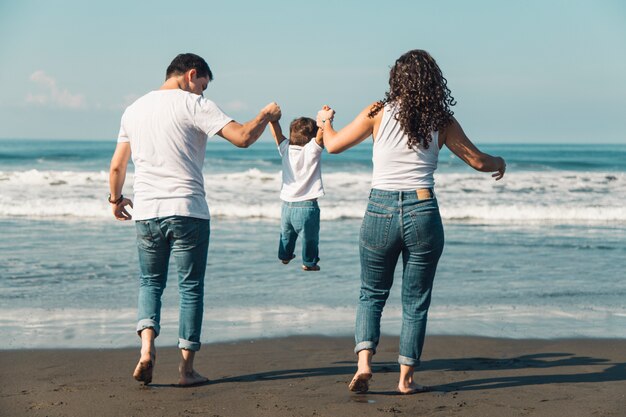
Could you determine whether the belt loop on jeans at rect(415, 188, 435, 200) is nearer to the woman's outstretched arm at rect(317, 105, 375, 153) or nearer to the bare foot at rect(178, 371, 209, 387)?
the woman's outstretched arm at rect(317, 105, 375, 153)

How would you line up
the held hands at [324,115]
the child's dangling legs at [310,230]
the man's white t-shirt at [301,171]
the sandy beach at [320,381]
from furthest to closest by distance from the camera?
the child's dangling legs at [310,230], the man's white t-shirt at [301,171], the held hands at [324,115], the sandy beach at [320,381]

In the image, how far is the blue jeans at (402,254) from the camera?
4.27 meters

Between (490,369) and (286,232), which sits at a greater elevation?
(286,232)

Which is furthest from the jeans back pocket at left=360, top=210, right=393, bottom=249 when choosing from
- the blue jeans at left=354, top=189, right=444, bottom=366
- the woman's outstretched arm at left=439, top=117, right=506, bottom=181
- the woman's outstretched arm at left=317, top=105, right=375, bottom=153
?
the woman's outstretched arm at left=439, top=117, right=506, bottom=181

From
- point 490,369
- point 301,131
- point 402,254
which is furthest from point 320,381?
point 301,131

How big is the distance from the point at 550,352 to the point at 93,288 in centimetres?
451

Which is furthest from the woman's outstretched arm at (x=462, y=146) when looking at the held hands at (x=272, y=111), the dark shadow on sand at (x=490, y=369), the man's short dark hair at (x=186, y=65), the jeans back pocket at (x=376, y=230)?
the man's short dark hair at (x=186, y=65)

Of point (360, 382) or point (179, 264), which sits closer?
point (360, 382)

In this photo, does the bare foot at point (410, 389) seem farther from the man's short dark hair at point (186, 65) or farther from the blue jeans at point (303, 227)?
the man's short dark hair at point (186, 65)

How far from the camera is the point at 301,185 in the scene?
631 cm

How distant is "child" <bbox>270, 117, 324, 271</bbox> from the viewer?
6.18m

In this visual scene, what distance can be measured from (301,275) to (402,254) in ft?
15.1

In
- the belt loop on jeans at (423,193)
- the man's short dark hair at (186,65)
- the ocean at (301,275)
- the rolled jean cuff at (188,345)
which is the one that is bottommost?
the ocean at (301,275)

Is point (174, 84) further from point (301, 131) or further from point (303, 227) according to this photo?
point (303, 227)
